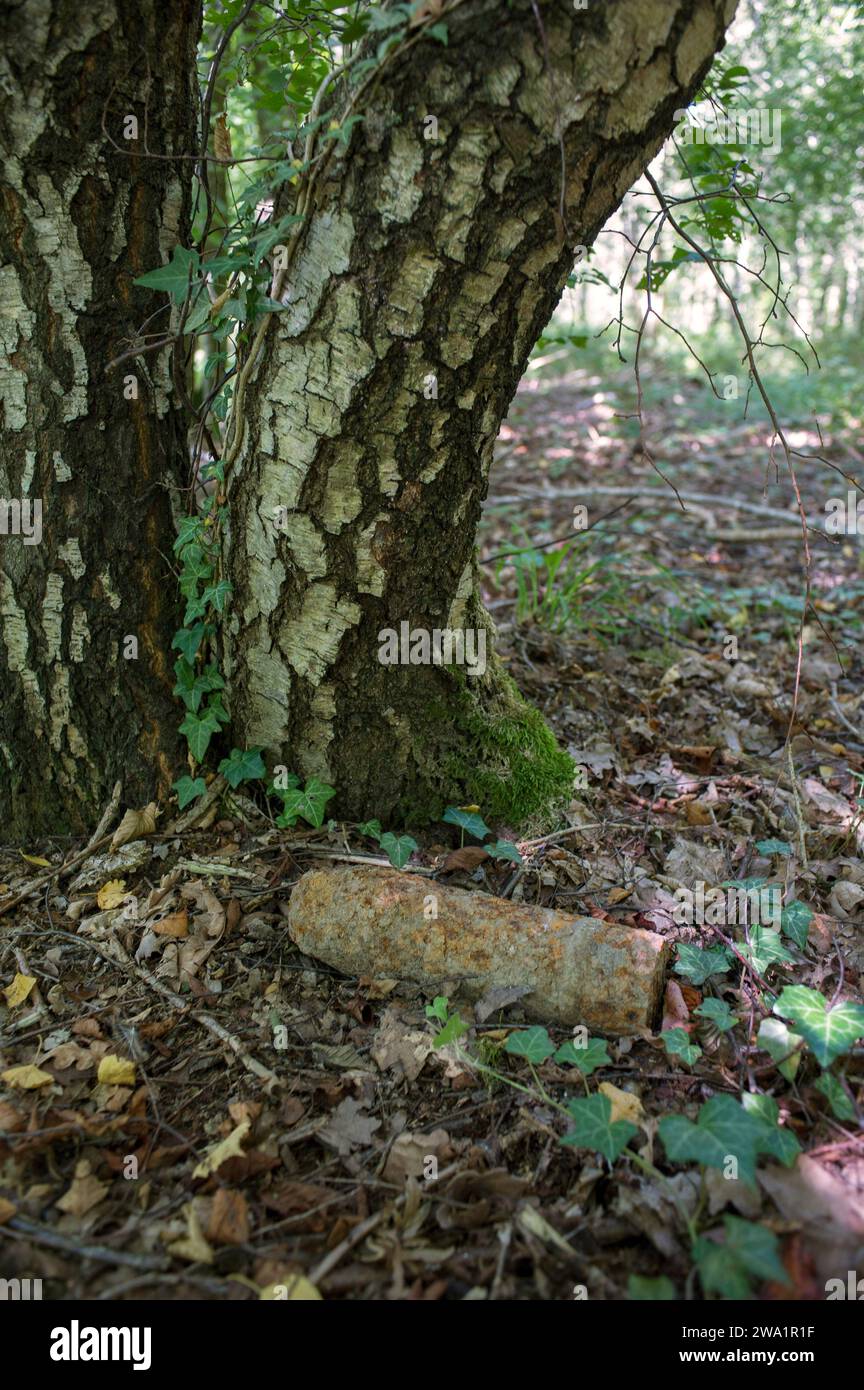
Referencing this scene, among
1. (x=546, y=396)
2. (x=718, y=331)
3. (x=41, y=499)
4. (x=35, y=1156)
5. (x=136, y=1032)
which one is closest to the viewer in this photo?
(x=35, y=1156)

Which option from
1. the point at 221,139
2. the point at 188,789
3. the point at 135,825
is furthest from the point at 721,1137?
the point at 221,139

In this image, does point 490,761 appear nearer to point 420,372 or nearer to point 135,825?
point 135,825

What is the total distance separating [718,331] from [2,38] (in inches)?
715

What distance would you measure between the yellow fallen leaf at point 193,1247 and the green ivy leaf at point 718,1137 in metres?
0.82

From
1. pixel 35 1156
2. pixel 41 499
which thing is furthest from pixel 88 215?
pixel 35 1156

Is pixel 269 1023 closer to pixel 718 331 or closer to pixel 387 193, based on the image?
pixel 387 193

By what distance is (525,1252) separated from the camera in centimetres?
145

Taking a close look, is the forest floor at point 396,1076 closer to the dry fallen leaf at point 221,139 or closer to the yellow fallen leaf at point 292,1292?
the yellow fallen leaf at point 292,1292

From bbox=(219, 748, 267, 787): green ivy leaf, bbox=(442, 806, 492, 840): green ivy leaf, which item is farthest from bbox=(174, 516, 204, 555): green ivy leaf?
bbox=(442, 806, 492, 840): green ivy leaf

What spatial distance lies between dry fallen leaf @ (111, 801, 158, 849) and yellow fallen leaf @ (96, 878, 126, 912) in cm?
11

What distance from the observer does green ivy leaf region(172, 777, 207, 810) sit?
231 cm

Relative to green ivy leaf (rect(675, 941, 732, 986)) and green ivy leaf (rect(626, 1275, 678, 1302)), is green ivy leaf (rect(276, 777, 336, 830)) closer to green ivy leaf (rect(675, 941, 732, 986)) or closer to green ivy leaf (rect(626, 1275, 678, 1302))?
green ivy leaf (rect(675, 941, 732, 986))

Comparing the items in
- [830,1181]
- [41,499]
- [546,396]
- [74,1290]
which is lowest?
[74,1290]

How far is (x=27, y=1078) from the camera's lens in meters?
1.77
